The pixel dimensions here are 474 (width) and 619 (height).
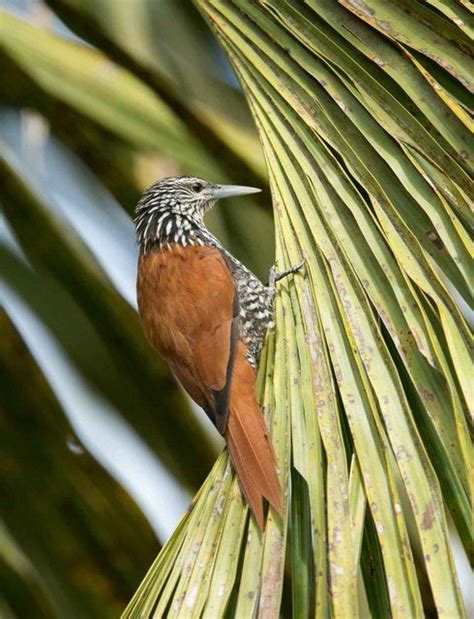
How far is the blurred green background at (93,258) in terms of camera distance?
3.28 m

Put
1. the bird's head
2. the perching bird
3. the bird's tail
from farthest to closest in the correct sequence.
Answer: the bird's head, the perching bird, the bird's tail

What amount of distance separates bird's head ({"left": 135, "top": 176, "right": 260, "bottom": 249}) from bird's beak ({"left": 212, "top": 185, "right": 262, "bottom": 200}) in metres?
0.04

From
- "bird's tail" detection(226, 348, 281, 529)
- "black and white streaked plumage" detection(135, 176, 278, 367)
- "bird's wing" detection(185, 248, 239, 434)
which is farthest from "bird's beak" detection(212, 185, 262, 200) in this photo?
"bird's tail" detection(226, 348, 281, 529)

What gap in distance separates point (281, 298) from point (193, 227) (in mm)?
1577

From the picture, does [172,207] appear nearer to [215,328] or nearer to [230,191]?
[230,191]

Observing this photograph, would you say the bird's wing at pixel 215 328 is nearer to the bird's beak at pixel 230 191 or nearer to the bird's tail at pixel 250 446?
the bird's tail at pixel 250 446

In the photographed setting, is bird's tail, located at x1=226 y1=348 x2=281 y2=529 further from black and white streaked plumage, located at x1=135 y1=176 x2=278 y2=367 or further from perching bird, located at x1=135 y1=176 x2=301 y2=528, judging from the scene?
black and white streaked plumage, located at x1=135 y1=176 x2=278 y2=367

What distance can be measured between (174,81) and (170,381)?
111 centimetres

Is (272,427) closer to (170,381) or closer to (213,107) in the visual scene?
(170,381)

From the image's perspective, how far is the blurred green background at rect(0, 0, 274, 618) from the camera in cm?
328

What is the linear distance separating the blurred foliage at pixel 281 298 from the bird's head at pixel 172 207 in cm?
10

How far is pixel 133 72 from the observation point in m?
3.94

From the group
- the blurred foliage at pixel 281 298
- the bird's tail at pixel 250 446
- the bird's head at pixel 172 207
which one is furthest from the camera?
the bird's head at pixel 172 207

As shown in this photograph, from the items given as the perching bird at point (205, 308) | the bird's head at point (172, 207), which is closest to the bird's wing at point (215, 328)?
the perching bird at point (205, 308)
